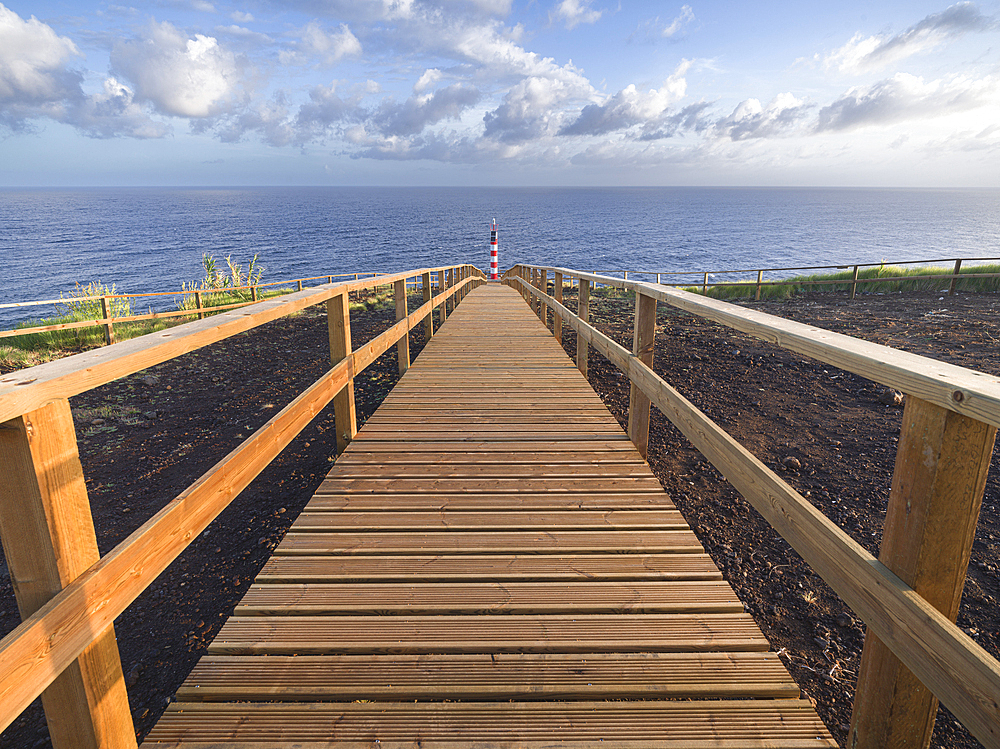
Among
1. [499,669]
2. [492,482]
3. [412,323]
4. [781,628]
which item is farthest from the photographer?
[412,323]

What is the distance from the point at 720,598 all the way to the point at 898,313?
1272 cm

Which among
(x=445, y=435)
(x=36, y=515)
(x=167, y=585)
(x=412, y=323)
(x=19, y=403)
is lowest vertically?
(x=167, y=585)

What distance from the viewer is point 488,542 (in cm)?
240

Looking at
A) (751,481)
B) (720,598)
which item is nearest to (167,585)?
(720,598)

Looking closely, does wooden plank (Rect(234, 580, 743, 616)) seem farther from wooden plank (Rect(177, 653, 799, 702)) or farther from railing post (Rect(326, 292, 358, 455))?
railing post (Rect(326, 292, 358, 455))

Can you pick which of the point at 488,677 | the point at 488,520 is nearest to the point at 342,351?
the point at 488,520

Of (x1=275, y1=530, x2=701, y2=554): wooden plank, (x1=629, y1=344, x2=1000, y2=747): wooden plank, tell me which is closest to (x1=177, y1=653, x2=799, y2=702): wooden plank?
(x1=629, y1=344, x2=1000, y2=747): wooden plank

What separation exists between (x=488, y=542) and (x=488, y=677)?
79cm

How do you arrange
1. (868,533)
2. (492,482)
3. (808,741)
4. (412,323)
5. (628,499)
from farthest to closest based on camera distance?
(412,323)
(868,533)
(492,482)
(628,499)
(808,741)

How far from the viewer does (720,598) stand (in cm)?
199

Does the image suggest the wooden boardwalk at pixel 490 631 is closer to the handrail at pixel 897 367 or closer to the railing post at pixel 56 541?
the railing post at pixel 56 541

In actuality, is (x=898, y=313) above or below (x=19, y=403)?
below

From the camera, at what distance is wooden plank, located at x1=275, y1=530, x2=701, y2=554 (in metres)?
2.33

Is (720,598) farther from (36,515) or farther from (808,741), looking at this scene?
(36,515)
